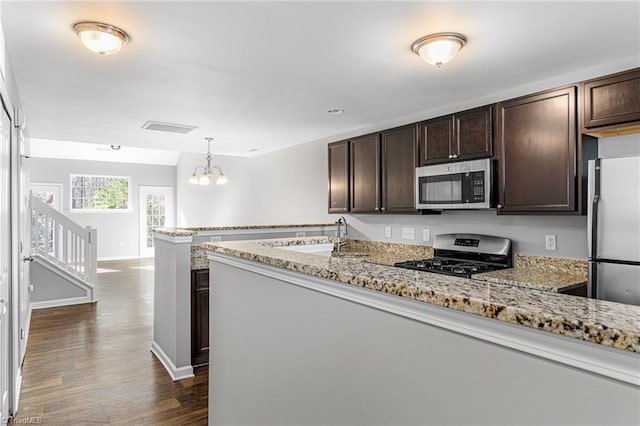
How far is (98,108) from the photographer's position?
378cm

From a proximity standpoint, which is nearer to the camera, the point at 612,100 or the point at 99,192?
the point at 612,100

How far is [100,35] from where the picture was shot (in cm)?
210

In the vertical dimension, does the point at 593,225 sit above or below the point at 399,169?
below

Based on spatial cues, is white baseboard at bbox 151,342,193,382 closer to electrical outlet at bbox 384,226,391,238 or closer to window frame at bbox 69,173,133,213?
electrical outlet at bbox 384,226,391,238

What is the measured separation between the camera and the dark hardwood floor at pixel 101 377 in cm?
261

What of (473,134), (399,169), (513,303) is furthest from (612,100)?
(513,303)

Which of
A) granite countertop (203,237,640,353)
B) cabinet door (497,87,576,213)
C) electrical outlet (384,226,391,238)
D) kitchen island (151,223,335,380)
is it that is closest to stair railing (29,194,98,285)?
kitchen island (151,223,335,380)

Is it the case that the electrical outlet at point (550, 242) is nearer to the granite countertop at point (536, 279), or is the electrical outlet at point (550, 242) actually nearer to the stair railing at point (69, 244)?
the granite countertop at point (536, 279)

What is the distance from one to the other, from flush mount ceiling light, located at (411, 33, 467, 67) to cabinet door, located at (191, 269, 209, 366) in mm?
2452

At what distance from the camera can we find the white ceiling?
1.97m

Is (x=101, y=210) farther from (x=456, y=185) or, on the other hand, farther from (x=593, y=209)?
(x=593, y=209)

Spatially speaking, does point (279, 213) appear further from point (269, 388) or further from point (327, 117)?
point (269, 388)

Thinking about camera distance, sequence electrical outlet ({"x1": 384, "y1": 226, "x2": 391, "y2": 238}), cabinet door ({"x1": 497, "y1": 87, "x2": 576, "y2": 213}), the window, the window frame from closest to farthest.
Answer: cabinet door ({"x1": 497, "y1": 87, "x2": 576, "y2": 213})
electrical outlet ({"x1": 384, "y1": 226, "x2": 391, "y2": 238})
the window frame
the window

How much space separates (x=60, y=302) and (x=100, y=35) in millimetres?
4802
